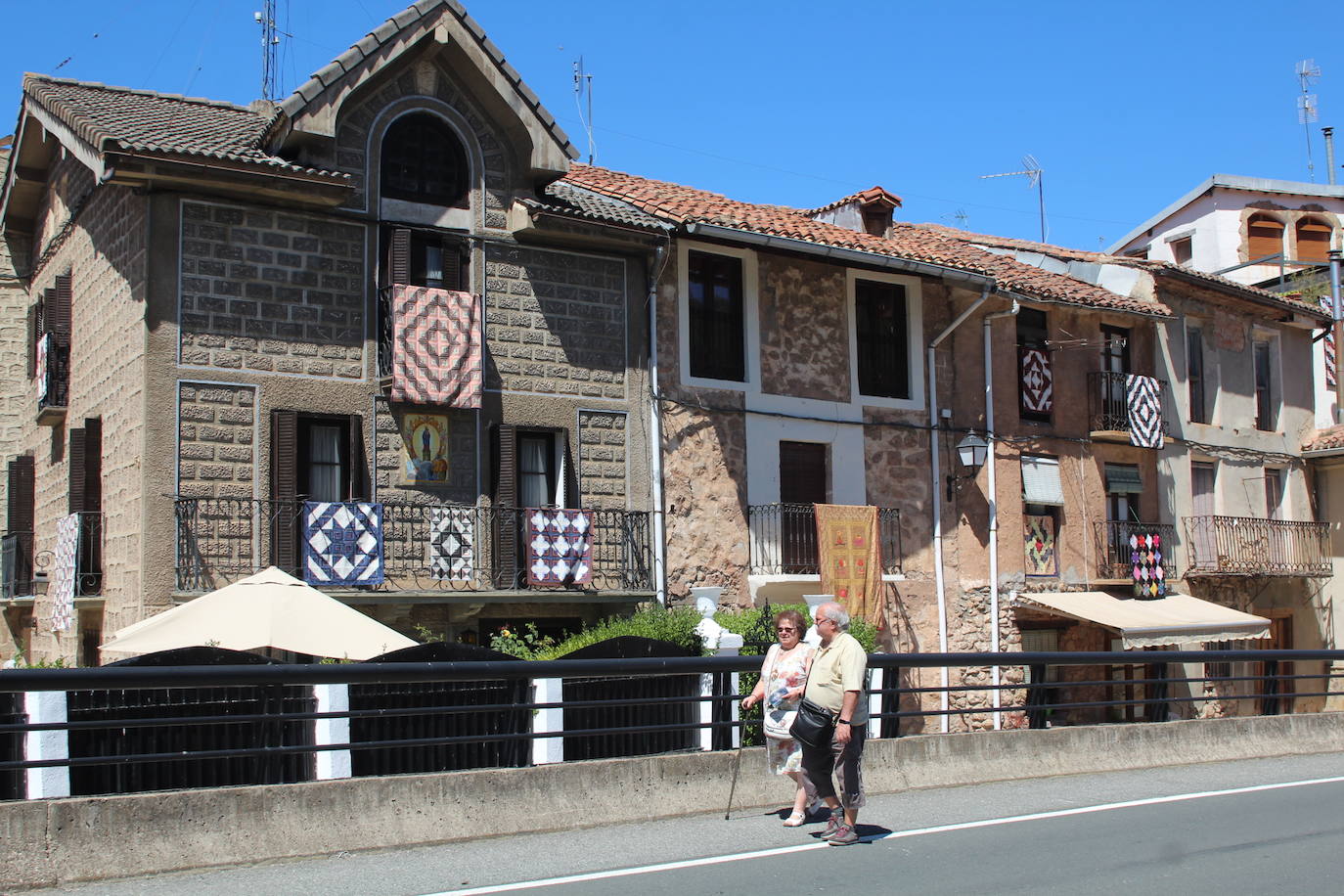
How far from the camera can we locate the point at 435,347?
20.4m

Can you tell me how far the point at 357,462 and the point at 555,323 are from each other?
385 centimetres

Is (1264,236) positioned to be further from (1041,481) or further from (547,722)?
(547,722)

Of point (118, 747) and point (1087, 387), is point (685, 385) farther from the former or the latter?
point (118, 747)

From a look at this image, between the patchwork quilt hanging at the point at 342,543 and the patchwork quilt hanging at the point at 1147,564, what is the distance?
16.8 metres

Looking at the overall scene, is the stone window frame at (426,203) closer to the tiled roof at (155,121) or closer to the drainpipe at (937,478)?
the tiled roof at (155,121)

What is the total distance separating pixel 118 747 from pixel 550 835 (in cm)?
306

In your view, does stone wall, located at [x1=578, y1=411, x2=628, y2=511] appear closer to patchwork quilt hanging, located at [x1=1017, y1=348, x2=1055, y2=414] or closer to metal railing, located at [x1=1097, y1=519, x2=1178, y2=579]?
patchwork quilt hanging, located at [x1=1017, y1=348, x2=1055, y2=414]

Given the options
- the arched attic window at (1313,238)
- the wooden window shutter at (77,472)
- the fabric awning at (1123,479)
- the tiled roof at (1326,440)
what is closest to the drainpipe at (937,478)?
the fabric awning at (1123,479)

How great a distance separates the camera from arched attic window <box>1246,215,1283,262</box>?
49.1 m

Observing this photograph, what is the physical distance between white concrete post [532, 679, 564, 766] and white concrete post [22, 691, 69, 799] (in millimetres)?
3388

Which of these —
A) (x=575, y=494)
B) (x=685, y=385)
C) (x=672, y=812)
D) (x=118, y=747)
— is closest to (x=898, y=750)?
(x=672, y=812)

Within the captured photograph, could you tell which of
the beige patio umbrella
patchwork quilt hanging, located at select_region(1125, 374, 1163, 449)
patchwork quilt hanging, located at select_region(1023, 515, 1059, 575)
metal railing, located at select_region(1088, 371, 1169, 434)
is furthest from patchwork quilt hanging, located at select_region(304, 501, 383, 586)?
patchwork quilt hanging, located at select_region(1125, 374, 1163, 449)

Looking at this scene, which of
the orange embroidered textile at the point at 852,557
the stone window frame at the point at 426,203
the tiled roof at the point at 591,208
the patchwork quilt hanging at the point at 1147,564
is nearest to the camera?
the stone window frame at the point at 426,203

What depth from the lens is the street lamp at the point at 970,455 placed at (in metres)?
26.7
